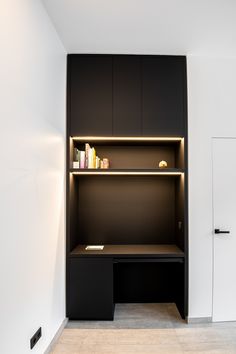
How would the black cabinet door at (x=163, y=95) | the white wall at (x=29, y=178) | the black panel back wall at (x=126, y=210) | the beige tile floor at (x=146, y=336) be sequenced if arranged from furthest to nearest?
the black panel back wall at (x=126, y=210)
the black cabinet door at (x=163, y=95)
the beige tile floor at (x=146, y=336)
the white wall at (x=29, y=178)

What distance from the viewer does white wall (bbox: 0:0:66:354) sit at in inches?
61.4

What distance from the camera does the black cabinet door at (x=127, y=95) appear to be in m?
3.02

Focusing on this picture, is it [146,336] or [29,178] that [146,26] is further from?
[146,336]

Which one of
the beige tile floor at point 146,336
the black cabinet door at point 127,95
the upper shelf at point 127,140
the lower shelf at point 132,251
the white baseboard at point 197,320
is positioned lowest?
the beige tile floor at point 146,336

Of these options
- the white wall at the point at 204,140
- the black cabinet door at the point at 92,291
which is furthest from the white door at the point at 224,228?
the black cabinet door at the point at 92,291

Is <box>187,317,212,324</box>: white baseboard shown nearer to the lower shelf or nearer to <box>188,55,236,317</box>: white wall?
<box>188,55,236,317</box>: white wall

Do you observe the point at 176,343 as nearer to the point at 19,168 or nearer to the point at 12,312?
the point at 12,312

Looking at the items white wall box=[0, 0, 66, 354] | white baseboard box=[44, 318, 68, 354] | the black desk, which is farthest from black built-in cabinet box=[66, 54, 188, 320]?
white wall box=[0, 0, 66, 354]

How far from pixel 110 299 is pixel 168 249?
3.00 feet

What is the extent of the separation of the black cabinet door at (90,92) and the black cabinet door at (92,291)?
1.61m

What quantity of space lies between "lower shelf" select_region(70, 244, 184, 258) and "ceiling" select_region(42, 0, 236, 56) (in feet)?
7.93

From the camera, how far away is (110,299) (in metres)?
2.91

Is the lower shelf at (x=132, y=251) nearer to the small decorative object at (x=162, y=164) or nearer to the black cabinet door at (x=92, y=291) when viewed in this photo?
the black cabinet door at (x=92, y=291)

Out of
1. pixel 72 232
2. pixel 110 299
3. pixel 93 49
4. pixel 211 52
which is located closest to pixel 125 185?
pixel 72 232
